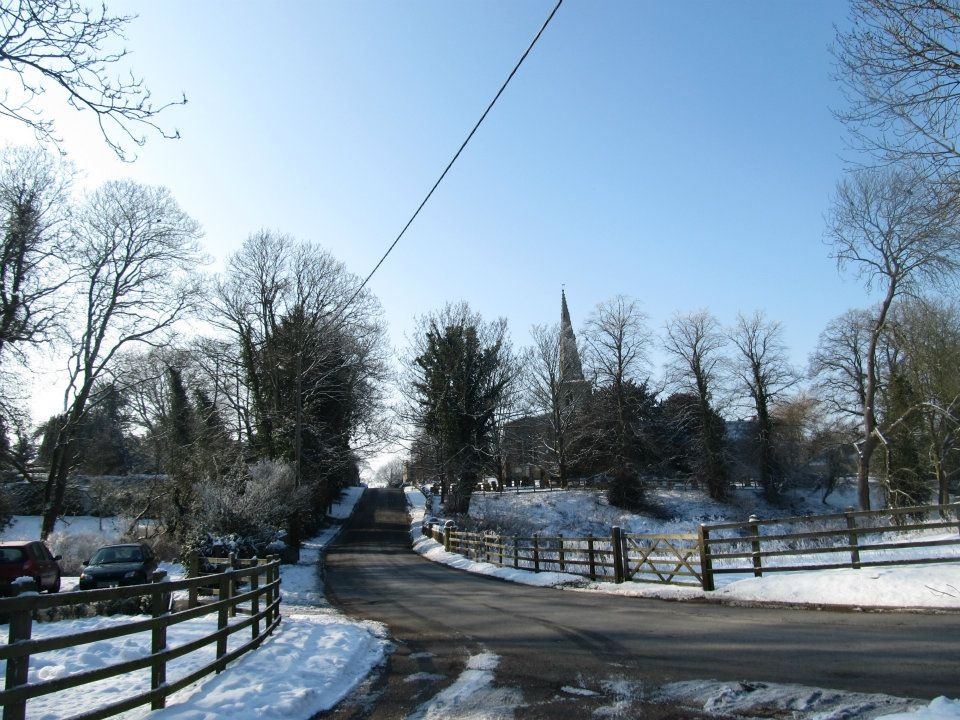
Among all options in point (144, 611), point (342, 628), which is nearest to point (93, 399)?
point (144, 611)

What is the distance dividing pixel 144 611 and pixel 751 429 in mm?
52794

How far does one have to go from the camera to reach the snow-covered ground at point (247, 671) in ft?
20.1

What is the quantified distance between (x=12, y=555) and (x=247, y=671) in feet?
50.2

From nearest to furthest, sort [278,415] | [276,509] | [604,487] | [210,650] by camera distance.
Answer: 1. [210,650]
2. [276,509]
3. [278,415]
4. [604,487]

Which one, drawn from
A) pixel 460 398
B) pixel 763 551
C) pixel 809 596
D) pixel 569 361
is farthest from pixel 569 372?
pixel 809 596

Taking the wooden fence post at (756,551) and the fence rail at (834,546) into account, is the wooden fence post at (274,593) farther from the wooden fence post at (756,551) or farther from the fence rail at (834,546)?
the wooden fence post at (756,551)

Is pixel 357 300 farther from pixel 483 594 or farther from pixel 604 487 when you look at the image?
pixel 483 594

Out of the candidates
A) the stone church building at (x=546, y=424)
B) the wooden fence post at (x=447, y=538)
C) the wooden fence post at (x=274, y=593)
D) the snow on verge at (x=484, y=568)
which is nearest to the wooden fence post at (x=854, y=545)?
the snow on verge at (x=484, y=568)

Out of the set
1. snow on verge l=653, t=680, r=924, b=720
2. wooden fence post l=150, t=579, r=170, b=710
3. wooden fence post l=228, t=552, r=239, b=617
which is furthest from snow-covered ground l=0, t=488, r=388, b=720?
snow on verge l=653, t=680, r=924, b=720

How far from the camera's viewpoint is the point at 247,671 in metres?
7.40

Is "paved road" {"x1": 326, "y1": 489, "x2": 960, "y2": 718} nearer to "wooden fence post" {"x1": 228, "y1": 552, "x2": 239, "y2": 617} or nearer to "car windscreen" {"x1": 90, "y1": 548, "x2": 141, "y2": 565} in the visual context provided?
"wooden fence post" {"x1": 228, "y1": 552, "x2": 239, "y2": 617}

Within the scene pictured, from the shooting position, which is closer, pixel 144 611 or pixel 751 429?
pixel 144 611

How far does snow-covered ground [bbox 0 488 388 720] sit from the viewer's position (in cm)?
612

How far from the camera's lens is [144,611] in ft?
46.3
